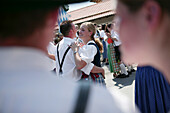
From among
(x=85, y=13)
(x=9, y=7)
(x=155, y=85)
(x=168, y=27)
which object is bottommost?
(x=155, y=85)

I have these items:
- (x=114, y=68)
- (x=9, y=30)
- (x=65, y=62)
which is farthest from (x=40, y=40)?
(x=114, y=68)

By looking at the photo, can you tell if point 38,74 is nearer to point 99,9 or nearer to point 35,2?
point 35,2

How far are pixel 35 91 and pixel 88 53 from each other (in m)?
2.16

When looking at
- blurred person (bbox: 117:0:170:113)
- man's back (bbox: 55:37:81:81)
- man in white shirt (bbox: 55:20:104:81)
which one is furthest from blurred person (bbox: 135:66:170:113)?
blurred person (bbox: 117:0:170:113)

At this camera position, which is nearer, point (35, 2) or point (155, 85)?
point (35, 2)

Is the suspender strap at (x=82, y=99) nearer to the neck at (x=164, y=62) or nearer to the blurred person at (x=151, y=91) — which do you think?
the neck at (x=164, y=62)

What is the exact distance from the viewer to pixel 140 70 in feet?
8.31

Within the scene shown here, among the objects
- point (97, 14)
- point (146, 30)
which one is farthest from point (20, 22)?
point (97, 14)

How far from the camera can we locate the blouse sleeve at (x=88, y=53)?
2.58m

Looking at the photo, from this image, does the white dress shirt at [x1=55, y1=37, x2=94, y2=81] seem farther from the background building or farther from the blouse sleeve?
the background building

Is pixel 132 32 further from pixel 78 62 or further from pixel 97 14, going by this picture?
pixel 97 14

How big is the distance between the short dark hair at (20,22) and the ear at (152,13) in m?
0.31

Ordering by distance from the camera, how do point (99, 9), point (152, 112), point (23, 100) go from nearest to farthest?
point (23, 100), point (152, 112), point (99, 9)

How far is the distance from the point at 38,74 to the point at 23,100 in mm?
84
